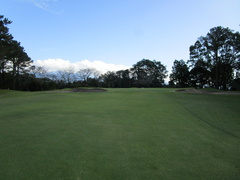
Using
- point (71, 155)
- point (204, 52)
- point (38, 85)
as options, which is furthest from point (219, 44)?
point (38, 85)

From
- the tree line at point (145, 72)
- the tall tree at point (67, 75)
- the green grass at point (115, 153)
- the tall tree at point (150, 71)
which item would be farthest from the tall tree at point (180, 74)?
the green grass at point (115, 153)

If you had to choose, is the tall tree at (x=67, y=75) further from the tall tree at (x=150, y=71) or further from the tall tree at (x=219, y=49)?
the tall tree at (x=219, y=49)

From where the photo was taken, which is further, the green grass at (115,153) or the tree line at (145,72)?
the tree line at (145,72)

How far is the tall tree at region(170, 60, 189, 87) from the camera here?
4800 cm

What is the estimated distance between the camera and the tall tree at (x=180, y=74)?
157 ft

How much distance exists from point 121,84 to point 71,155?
55.2 metres

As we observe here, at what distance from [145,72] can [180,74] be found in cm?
1430

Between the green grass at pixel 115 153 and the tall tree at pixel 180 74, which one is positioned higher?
the tall tree at pixel 180 74

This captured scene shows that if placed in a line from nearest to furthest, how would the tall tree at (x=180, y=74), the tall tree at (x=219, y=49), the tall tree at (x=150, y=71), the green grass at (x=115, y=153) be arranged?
the green grass at (x=115, y=153) → the tall tree at (x=219, y=49) → the tall tree at (x=180, y=74) → the tall tree at (x=150, y=71)

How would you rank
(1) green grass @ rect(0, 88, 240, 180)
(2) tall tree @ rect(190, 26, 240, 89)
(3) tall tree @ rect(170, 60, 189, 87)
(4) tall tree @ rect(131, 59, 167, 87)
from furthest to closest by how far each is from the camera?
(4) tall tree @ rect(131, 59, 167, 87)
(3) tall tree @ rect(170, 60, 189, 87)
(2) tall tree @ rect(190, 26, 240, 89)
(1) green grass @ rect(0, 88, 240, 180)

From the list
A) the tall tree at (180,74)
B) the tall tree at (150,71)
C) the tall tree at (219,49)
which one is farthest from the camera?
the tall tree at (150,71)

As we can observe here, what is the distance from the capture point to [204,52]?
108ft

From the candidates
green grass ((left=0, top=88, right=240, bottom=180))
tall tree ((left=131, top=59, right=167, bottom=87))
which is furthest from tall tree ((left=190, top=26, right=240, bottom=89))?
A: green grass ((left=0, top=88, right=240, bottom=180))

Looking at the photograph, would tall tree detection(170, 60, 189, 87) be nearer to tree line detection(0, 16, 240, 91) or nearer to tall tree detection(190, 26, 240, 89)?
tree line detection(0, 16, 240, 91)
